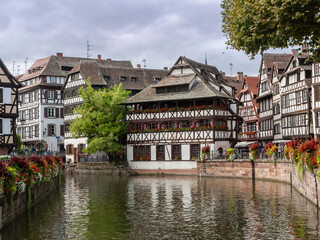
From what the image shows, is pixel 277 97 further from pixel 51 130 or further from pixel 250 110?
pixel 51 130

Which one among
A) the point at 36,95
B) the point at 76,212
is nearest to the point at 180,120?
the point at 76,212

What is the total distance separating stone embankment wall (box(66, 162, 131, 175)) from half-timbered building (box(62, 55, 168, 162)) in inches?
93.1

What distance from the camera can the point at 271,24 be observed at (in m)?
21.9

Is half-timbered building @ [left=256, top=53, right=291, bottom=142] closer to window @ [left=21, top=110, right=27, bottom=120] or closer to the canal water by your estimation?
the canal water

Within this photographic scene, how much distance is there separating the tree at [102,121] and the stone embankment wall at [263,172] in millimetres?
11285

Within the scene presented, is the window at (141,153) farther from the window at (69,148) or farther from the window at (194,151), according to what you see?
the window at (69,148)

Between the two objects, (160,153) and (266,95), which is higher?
(266,95)

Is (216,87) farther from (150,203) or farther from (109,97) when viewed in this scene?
(150,203)

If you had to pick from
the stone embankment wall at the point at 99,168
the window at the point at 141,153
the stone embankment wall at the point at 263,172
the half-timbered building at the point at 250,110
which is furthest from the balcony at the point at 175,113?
the half-timbered building at the point at 250,110

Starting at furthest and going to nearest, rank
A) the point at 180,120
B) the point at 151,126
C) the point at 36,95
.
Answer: the point at 36,95
the point at 151,126
the point at 180,120

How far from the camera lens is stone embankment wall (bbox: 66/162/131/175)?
57416 mm

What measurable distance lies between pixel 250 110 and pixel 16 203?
167ft

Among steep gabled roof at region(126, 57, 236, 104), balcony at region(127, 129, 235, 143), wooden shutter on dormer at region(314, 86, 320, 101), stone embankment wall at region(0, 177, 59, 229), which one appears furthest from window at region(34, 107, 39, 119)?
stone embankment wall at region(0, 177, 59, 229)

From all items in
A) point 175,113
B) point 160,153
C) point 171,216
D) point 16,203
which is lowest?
point 171,216
